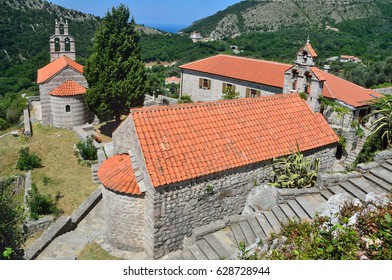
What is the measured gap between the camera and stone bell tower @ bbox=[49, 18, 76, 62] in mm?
31877

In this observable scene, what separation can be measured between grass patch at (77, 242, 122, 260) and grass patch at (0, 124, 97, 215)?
4.49 meters

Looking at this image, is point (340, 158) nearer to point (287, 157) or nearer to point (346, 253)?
point (287, 157)

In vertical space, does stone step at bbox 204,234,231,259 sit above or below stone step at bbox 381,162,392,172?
below

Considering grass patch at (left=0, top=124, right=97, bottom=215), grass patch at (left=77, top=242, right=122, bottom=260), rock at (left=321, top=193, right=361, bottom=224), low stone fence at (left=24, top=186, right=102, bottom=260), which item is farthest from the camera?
grass patch at (left=0, top=124, right=97, bottom=215)

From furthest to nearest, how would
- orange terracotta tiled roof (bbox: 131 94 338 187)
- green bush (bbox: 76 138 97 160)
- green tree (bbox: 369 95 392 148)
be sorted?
1. green bush (bbox: 76 138 97 160)
2. green tree (bbox: 369 95 392 148)
3. orange terracotta tiled roof (bbox: 131 94 338 187)

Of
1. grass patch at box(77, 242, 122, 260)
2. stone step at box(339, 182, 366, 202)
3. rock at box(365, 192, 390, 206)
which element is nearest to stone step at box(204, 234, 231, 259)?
grass patch at box(77, 242, 122, 260)

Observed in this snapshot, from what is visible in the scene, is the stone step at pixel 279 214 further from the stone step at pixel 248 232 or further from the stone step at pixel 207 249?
the stone step at pixel 207 249

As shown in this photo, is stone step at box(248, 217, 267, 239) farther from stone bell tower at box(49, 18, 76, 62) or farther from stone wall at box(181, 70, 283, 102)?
stone bell tower at box(49, 18, 76, 62)

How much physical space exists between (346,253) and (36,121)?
31.0 meters

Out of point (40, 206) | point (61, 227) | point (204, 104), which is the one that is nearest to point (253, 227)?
point (204, 104)

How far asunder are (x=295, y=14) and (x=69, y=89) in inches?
3683

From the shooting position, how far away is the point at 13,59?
200 ft

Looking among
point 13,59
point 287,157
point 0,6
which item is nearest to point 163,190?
point 287,157

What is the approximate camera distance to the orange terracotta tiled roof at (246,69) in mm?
27172
